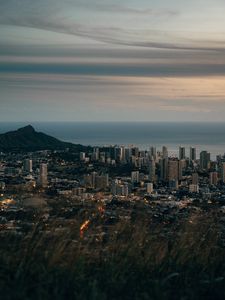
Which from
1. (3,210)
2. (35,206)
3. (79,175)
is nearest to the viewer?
(35,206)

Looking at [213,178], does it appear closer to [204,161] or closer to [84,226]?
[204,161]

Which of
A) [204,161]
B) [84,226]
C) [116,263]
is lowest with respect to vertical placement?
[204,161]

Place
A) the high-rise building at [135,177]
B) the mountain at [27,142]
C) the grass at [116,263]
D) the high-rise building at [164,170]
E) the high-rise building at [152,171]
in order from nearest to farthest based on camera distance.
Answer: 1. the grass at [116,263]
2. the high-rise building at [135,177]
3. the high-rise building at [152,171]
4. the high-rise building at [164,170]
5. the mountain at [27,142]

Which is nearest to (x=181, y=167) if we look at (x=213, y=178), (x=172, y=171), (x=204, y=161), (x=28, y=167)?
(x=172, y=171)

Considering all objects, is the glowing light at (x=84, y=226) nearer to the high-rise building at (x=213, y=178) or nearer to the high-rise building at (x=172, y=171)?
the high-rise building at (x=213, y=178)

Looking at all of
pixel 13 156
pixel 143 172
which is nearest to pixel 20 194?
pixel 143 172

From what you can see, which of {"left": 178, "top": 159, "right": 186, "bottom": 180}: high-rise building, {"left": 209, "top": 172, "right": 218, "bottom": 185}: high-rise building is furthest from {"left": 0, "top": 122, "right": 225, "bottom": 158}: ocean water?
{"left": 209, "top": 172, "right": 218, "bottom": 185}: high-rise building

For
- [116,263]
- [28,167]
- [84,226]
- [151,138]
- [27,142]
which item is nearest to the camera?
[116,263]

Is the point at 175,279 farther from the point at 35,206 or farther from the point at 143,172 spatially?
the point at 143,172

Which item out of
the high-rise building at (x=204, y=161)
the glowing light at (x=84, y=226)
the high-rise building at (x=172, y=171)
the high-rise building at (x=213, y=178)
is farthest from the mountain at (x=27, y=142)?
the glowing light at (x=84, y=226)
